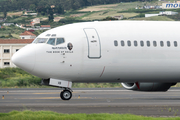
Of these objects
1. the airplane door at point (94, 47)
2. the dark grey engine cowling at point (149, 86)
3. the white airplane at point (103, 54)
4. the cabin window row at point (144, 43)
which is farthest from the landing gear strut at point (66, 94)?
the dark grey engine cowling at point (149, 86)

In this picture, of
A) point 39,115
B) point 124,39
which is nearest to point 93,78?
Answer: point 124,39

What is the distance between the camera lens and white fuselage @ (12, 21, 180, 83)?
74.9ft

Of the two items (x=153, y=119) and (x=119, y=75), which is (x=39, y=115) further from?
(x=119, y=75)

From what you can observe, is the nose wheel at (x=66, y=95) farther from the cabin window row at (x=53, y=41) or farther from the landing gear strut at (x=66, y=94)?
the cabin window row at (x=53, y=41)

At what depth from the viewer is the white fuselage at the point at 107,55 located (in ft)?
74.9

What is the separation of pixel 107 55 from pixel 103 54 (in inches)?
10.8

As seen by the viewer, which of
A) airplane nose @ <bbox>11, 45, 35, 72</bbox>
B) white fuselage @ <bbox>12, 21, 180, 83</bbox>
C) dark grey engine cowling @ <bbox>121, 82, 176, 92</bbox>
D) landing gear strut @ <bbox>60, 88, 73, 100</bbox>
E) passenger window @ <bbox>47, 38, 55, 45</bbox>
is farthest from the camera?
dark grey engine cowling @ <bbox>121, 82, 176, 92</bbox>

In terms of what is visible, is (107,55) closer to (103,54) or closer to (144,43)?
(103,54)

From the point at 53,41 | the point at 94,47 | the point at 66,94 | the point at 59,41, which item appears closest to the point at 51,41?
the point at 53,41

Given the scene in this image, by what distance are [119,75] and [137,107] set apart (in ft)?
12.1

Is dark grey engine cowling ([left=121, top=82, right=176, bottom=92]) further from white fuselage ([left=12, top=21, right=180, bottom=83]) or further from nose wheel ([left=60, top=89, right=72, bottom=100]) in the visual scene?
nose wheel ([left=60, top=89, right=72, bottom=100])

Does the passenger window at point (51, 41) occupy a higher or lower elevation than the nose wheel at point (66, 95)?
higher

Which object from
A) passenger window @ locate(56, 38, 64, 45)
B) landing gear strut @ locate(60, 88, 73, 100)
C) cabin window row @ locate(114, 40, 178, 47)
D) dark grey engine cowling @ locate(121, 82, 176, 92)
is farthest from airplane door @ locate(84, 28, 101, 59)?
dark grey engine cowling @ locate(121, 82, 176, 92)

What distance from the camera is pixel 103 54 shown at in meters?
23.3
